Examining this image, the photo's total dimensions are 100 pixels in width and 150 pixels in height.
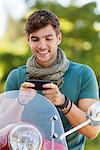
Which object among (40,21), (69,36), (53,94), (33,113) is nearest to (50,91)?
(53,94)

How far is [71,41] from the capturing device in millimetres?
15109

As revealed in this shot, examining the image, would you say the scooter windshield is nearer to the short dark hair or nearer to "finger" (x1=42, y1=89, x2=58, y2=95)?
"finger" (x1=42, y1=89, x2=58, y2=95)

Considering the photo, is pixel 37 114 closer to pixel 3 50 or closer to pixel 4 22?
pixel 3 50

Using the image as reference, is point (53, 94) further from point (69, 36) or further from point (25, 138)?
point (69, 36)

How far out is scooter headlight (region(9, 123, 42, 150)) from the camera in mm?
3391

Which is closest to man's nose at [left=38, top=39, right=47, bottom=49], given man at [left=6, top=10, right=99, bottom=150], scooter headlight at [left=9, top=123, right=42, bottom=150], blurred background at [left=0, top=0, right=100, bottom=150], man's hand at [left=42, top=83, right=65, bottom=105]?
man at [left=6, top=10, right=99, bottom=150]

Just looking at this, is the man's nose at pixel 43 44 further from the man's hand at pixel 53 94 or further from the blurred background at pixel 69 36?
the blurred background at pixel 69 36

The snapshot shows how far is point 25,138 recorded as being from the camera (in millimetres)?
3402

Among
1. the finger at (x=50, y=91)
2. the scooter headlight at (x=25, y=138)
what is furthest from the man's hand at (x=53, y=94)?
the scooter headlight at (x=25, y=138)

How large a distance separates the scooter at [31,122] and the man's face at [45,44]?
1.77 feet

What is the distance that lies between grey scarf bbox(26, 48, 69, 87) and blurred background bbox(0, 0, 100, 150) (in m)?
8.73

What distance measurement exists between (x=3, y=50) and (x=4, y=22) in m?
2.19

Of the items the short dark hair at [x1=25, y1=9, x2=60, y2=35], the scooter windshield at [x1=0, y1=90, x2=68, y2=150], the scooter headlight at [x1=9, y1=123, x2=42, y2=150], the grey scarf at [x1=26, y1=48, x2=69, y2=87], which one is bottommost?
the scooter headlight at [x1=9, y1=123, x2=42, y2=150]

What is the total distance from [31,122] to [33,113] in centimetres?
8
